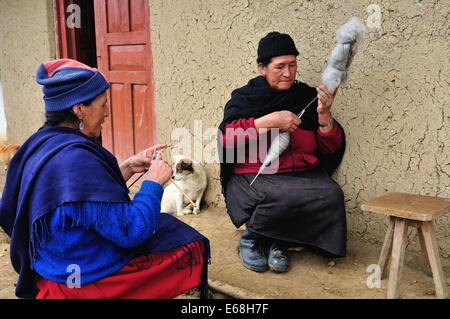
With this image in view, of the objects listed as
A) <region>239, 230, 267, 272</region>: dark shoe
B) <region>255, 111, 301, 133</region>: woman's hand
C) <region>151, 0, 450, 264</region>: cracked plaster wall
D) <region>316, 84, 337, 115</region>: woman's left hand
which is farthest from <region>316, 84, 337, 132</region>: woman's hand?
<region>239, 230, 267, 272</region>: dark shoe

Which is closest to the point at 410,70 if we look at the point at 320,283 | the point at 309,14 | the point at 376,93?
the point at 376,93

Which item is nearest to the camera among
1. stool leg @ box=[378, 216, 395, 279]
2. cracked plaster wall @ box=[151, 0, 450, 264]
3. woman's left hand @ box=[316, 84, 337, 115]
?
stool leg @ box=[378, 216, 395, 279]

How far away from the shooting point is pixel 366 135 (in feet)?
11.2

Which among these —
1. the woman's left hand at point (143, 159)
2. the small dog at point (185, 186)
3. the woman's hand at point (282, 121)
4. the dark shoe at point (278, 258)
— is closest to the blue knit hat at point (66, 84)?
the woman's left hand at point (143, 159)

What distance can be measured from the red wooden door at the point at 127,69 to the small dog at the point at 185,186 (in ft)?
2.83

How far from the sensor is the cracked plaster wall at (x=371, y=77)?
3064mm

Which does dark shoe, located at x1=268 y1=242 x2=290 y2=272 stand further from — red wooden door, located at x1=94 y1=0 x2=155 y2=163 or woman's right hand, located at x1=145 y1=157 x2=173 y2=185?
red wooden door, located at x1=94 y1=0 x2=155 y2=163

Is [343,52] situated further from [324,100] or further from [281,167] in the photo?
[281,167]

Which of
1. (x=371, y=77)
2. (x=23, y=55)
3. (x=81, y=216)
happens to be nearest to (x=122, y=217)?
(x=81, y=216)

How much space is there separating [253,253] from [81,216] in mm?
1657

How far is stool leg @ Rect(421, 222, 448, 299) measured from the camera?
2.67 meters

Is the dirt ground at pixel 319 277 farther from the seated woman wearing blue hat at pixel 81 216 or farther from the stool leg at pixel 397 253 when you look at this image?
the seated woman wearing blue hat at pixel 81 216

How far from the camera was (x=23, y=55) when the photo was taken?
680 cm

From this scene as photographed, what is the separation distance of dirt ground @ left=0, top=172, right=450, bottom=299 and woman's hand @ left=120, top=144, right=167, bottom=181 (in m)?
0.93
